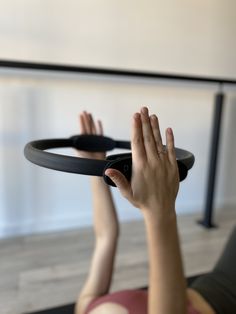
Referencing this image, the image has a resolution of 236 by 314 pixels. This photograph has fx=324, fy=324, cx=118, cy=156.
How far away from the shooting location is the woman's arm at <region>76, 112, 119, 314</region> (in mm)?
974

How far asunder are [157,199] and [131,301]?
1.37 ft

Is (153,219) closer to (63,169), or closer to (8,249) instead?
(63,169)

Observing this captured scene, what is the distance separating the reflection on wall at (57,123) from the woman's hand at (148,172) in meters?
1.33

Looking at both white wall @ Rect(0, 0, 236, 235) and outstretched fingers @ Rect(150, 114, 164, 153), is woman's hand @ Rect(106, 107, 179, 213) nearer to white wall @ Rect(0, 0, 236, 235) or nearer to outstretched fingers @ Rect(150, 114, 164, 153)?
outstretched fingers @ Rect(150, 114, 164, 153)

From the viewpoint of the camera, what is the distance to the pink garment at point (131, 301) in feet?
2.63

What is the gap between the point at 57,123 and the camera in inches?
72.2

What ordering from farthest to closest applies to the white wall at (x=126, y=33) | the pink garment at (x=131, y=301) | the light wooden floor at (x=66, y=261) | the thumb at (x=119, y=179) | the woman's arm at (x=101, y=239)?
the white wall at (x=126, y=33)
the light wooden floor at (x=66, y=261)
the woman's arm at (x=101, y=239)
the pink garment at (x=131, y=301)
the thumb at (x=119, y=179)

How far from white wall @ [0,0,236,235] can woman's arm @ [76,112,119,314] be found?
2.66 feet

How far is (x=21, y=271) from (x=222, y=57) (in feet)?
5.88

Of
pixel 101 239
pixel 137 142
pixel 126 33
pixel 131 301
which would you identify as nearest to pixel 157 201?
pixel 137 142

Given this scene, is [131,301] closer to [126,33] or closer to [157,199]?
[157,199]

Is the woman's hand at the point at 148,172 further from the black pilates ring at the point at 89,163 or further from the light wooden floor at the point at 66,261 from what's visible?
the light wooden floor at the point at 66,261

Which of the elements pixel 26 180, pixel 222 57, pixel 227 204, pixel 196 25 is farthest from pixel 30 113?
pixel 227 204

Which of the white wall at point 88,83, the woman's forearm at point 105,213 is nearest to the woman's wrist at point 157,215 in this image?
the woman's forearm at point 105,213
